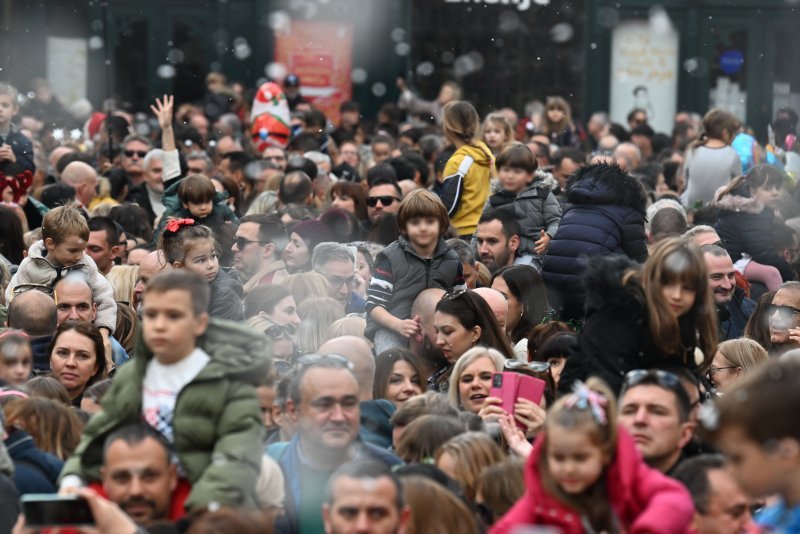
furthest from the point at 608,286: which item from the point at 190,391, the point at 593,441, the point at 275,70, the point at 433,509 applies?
the point at 275,70

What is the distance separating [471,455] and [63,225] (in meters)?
4.09

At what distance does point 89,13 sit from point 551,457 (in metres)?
19.5

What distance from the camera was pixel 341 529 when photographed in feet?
15.5

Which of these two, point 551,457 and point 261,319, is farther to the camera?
point 261,319

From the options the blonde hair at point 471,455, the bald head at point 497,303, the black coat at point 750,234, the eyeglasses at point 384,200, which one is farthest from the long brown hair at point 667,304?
the eyeglasses at point 384,200

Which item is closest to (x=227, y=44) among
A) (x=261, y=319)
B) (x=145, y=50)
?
(x=145, y=50)

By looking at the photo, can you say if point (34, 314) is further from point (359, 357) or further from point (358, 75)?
point (358, 75)

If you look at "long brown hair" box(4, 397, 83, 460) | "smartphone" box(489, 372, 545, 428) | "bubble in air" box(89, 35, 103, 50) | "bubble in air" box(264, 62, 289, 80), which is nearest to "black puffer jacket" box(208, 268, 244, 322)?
"long brown hair" box(4, 397, 83, 460)

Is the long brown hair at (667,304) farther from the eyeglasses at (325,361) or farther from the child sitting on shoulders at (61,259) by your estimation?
the child sitting on shoulders at (61,259)

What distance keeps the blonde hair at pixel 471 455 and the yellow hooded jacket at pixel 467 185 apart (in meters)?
5.28

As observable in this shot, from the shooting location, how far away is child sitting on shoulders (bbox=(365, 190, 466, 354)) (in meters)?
8.60

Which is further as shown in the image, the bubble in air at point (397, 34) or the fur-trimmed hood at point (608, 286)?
the bubble in air at point (397, 34)

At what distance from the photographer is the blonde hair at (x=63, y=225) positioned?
29.5ft

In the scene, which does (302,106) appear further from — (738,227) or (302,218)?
(738,227)
